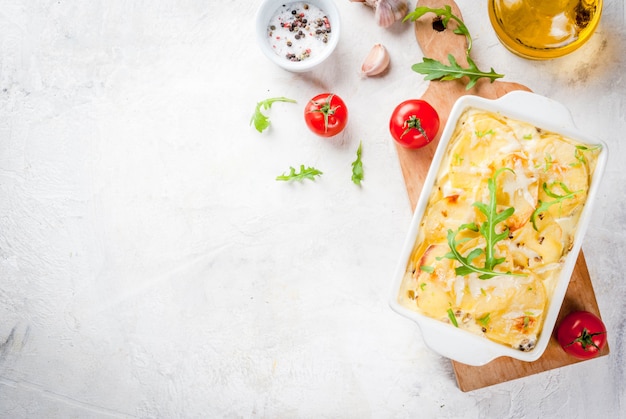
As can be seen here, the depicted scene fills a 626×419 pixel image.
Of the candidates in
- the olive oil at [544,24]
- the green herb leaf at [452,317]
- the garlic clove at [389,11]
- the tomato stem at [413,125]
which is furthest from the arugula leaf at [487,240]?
the garlic clove at [389,11]

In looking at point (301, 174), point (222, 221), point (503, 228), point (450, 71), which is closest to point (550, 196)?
point (503, 228)

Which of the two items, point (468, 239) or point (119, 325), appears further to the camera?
point (119, 325)

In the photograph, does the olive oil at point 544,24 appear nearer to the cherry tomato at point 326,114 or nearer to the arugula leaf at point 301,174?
the cherry tomato at point 326,114

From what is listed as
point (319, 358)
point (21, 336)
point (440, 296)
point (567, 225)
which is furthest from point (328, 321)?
point (21, 336)

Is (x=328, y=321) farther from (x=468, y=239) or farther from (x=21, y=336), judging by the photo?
(x=21, y=336)

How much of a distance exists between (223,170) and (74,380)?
3.70 feet

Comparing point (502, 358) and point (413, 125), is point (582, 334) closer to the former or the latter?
point (502, 358)

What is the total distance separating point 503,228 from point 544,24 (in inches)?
31.7

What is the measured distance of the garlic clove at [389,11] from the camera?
6.84ft

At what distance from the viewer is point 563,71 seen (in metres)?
2.16

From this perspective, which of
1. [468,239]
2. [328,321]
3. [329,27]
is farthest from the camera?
[328,321]

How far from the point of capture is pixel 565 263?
1809 millimetres

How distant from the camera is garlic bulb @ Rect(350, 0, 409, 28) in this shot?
2.08 metres

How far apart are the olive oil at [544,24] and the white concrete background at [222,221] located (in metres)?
0.11
